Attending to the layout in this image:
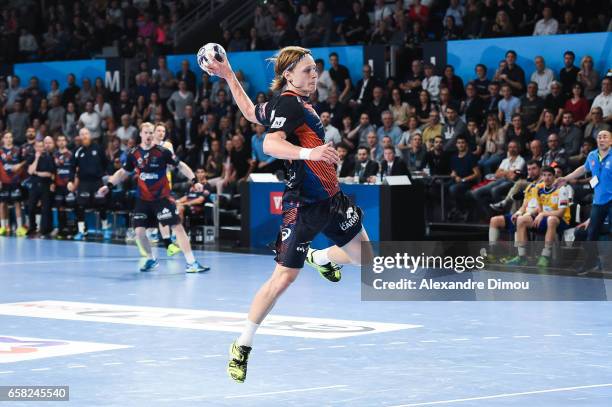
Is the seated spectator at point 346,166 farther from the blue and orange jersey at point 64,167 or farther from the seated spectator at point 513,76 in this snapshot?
the blue and orange jersey at point 64,167

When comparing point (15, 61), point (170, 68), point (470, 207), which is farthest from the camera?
point (15, 61)

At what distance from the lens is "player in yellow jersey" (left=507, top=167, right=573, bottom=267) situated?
51.6ft

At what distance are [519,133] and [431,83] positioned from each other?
2.92 m

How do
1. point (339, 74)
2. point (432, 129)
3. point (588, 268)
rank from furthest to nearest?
point (339, 74) < point (432, 129) < point (588, 268)

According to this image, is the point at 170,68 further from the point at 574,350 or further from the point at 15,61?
the point at 574,350

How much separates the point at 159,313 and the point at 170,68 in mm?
15396

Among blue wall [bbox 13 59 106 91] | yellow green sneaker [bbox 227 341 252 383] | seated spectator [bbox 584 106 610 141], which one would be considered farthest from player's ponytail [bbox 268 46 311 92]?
blue wall [bbox 13 59 106 91]

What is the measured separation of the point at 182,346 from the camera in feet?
31.2

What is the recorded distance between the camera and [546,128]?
1845cm

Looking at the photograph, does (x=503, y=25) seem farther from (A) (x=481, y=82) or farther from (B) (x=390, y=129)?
(B) (x=390, y=129)

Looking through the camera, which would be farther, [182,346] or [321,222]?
[182,346]

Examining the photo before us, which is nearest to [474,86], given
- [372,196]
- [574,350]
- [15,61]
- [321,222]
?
[372,196]

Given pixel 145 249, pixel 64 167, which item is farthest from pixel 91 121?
pixel 145 249

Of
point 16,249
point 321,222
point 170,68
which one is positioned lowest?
point 16,249
